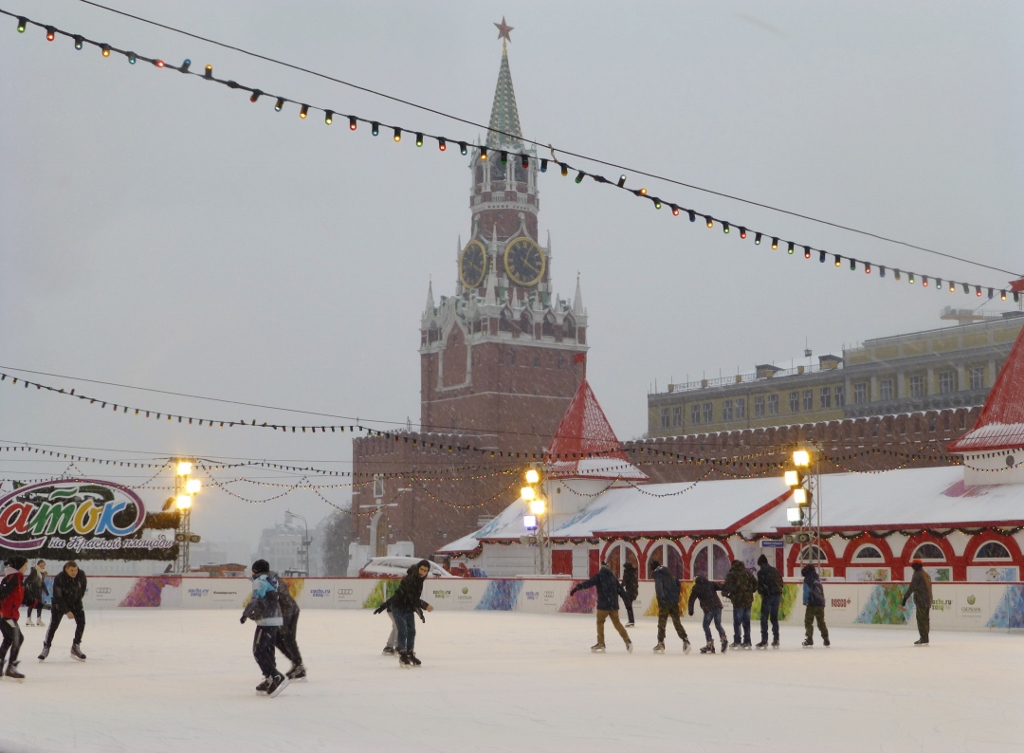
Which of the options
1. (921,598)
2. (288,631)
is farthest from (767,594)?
(288,631)

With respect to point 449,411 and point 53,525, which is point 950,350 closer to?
point 449,411

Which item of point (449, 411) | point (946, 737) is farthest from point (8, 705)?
point (449, 411)

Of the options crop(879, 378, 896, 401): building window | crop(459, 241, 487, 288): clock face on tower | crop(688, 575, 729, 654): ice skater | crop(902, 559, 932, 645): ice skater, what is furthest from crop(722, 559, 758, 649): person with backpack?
crop(459, 241, 487, 288): clock face on tower

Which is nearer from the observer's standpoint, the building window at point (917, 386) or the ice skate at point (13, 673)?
the ice skate at point (13, 673)

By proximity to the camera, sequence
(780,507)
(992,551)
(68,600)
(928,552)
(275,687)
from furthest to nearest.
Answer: (780,507)
(928,552)
(992,551)
(68,600)
(275,687)

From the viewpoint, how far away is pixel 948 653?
65.4 ft

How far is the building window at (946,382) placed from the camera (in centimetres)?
8469

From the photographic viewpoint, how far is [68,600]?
17562 millimetres

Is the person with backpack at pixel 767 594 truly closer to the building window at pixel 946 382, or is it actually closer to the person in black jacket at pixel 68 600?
the person in black jacket at pixel 68 600

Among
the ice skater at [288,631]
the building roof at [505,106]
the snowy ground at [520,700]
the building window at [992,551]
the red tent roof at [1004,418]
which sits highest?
the building roof at [505,106]

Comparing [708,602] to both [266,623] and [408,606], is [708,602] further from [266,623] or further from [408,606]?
[266,623]

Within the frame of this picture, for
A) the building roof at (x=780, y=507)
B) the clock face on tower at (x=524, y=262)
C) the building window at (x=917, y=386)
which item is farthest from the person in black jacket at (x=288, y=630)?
the clock face on tower at (x=524, y=262)

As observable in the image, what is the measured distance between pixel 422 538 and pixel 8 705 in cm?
6931

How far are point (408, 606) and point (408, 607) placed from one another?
0.07 feet
